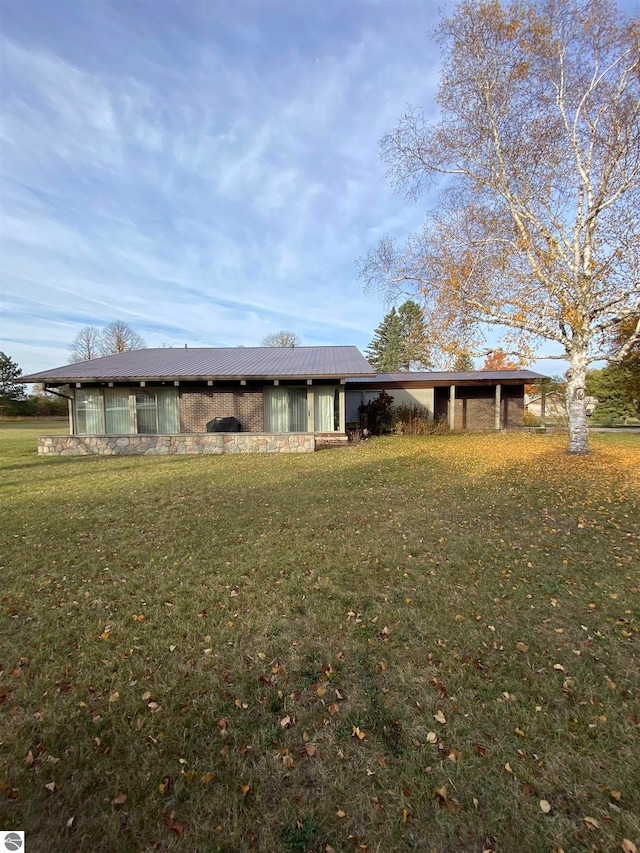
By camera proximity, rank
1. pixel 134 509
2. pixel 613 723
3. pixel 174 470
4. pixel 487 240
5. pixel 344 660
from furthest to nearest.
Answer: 1. pixel 487 240
2. pixel 174 470
3. pixel 134 509
4. pixel 344 660
5. pixel 613 723

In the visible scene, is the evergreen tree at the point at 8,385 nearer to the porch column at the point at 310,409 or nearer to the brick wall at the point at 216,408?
the brick wall at the point at 216,408

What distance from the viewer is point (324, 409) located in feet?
46.6

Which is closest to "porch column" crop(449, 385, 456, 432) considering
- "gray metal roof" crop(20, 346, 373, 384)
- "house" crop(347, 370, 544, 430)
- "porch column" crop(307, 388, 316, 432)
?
"house" crop(347, 370, 544, 430)

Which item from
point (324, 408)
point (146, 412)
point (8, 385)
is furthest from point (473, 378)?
point (8, 385)

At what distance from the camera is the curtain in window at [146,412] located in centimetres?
1436

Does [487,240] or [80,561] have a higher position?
[487,240]

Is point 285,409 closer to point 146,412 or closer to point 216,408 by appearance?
Answer: point 216,408

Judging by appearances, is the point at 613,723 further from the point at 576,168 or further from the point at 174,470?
the point at 576,168

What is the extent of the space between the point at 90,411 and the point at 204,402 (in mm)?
4258

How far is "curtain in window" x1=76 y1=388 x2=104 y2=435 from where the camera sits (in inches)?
563

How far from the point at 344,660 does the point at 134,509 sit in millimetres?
4659

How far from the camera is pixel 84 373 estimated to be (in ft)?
44.8

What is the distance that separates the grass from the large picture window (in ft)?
31.1

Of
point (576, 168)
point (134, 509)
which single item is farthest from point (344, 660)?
A: point (576, 168)
